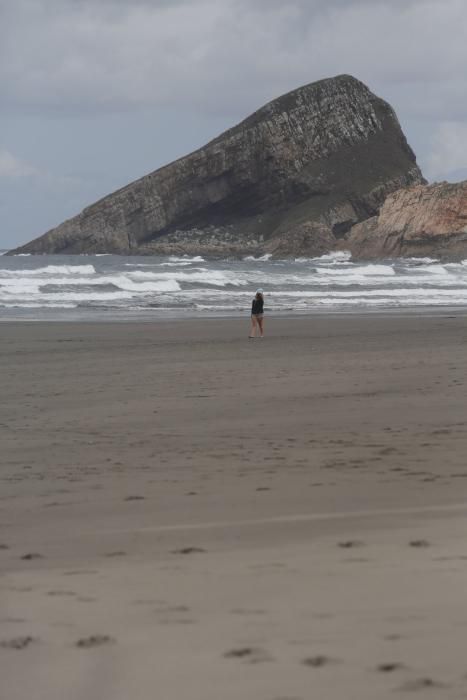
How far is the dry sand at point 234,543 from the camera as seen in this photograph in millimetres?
2852

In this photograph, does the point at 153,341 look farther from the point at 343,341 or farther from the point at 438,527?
the point at 438,527

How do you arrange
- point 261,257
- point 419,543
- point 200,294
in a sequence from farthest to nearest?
1. point 261,257
2. point 200,294
3. point 419,543

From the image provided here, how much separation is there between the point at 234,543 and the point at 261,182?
357ft

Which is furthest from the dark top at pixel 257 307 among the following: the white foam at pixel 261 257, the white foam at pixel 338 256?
the white foam at pixel 261 257

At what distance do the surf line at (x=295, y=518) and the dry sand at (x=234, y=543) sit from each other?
0.02 meters

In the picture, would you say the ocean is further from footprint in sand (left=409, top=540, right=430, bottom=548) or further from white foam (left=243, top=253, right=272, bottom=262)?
white foam (left=243, top=253, right=272, bottom=262)

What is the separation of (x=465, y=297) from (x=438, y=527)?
102 ft

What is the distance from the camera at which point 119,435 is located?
24.5 ft

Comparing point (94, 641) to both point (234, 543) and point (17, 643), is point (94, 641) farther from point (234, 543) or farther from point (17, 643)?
point (234, 543)

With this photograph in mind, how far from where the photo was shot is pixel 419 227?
8069 centimetres

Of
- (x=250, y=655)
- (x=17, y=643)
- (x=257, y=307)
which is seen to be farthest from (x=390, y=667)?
(x=257, y=307)

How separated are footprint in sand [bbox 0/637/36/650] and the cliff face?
243 feet

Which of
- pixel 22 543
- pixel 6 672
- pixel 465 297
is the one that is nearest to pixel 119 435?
pixel 22 543

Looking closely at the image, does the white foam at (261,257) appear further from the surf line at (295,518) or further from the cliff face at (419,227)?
the surf line at (295,518)
